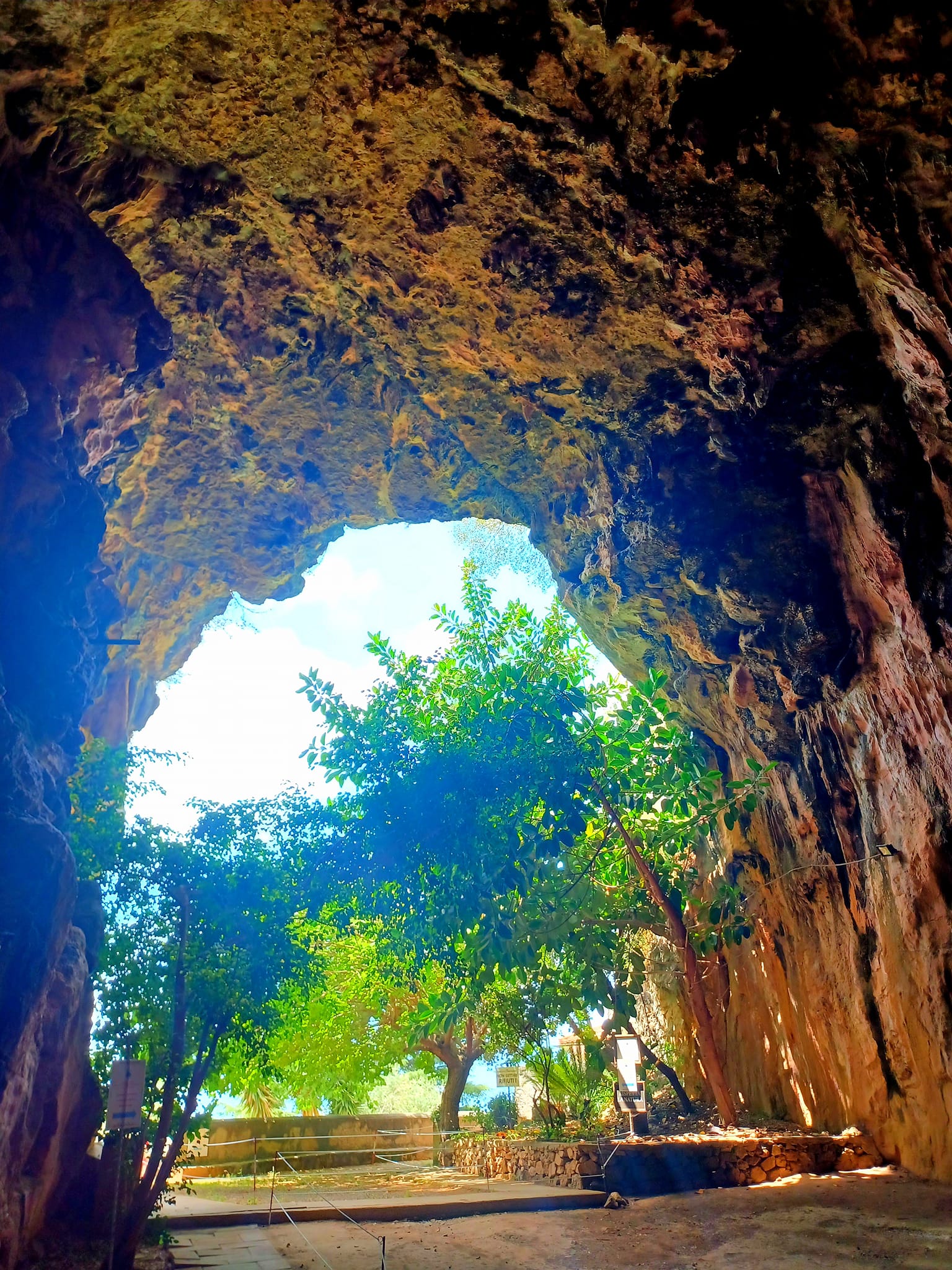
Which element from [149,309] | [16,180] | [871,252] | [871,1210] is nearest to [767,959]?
[871,1210]

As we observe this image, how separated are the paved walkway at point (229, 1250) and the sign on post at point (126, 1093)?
1933 mm

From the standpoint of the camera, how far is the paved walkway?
7.77m

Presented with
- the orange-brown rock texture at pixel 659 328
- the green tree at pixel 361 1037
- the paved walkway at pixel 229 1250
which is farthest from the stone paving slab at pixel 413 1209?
the green tree at pixel 361 1037

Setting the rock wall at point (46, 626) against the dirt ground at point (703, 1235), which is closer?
the dirt ground at point (703, 1235)

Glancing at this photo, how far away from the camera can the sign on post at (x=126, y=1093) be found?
7.23 meters

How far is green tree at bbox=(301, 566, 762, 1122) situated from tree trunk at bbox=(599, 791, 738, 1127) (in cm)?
3

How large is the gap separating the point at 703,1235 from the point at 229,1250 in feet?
18.0

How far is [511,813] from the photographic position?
11.7 meters

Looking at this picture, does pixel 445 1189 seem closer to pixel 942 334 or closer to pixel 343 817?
pixel 343 817

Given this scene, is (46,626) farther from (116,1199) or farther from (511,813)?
(511,813)

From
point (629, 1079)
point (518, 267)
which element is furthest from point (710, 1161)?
point (518, 267)

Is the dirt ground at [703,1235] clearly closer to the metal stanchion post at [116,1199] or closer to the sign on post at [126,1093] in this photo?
the metal stanchion post at [116,1199]

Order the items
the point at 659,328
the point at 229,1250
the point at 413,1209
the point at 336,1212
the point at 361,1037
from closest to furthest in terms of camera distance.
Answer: the point at 229,1250
the point at 413,1209
the point at 336,1212
the point at 659,328
the point at 361,1037

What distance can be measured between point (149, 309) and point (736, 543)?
9.15 m
